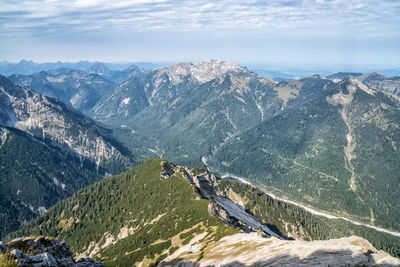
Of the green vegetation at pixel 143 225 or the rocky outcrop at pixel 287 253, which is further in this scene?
the green vegetation at pixel 143 225

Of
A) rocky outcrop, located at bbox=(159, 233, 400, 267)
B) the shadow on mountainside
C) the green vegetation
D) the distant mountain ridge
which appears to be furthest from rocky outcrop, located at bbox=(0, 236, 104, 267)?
the green vegetation

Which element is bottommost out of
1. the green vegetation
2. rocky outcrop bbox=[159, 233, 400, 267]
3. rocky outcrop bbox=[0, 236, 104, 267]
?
the green vegetation

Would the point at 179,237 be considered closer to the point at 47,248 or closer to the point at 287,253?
the point at 287,253

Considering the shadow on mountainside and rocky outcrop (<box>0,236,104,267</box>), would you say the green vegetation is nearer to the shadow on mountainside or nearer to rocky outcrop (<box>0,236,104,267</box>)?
the shadow on mountainside

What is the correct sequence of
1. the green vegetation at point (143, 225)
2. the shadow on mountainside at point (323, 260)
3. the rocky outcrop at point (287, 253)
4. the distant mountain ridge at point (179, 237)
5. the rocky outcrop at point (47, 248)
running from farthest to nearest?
1. the green vegetation at point (143, 225)
2. the distant mountain ridge at point (179, 237)
3. the rocky outcrop at point (287, 253)
4. the shadow on mountainside at point (323, 260)
5. the rocky outcrop at point (47, 248)

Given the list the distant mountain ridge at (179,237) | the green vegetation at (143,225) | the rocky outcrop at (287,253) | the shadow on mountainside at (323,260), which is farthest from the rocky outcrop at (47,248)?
the green vegetation at (143,225)

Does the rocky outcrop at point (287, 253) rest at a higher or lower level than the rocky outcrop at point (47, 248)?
lower

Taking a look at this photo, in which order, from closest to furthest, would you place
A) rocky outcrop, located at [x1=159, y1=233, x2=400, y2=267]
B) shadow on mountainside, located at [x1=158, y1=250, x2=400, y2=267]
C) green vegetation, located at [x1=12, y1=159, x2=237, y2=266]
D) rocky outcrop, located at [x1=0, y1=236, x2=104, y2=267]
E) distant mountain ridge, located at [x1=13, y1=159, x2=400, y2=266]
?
1. rocky outcrop, located at [x1=0, y1=236, x2=104, y2=267]
2. shadow on mountainside, located at [x1=158, y1=250, x2=400, y2=267]
3. rocky outcrop, located at [x1=159, y1=233, x2=400, y2=267]
4. distant mountain ridge, located at [x1=13, y1=159, x2=400, y2=266]
5. green vegetation, located at [x1=12, y1=159, x2=237, y2=266]

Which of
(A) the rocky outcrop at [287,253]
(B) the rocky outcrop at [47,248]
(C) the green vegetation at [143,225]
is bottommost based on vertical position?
(C) the green vegetation at [143,225]

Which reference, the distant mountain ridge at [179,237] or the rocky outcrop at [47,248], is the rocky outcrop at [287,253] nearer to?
the distant mountain ridge at [179,237]

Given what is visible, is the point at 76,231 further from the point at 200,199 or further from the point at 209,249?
the point at 209,249

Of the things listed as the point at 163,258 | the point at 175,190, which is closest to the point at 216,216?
the point at 163,258
